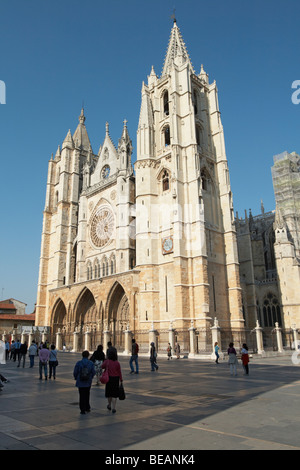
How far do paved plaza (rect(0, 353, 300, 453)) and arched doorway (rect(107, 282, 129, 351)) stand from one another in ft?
69.0

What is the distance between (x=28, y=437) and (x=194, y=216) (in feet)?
76.3

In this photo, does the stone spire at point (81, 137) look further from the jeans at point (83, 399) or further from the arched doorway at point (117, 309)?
the jeans at point (83, 399)

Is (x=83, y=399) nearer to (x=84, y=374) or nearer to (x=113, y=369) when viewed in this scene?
(x=84, y=374)

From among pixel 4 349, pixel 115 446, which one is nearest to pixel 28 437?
pixel 115 446

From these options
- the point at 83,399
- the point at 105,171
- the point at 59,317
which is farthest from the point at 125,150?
the point at 83,399

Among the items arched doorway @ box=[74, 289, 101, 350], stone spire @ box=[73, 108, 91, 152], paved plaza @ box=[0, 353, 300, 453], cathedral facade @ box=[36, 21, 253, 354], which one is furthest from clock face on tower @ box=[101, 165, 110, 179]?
paved plaza @ box=[0, 353, 300, 453]

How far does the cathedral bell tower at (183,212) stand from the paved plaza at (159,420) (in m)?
16.9

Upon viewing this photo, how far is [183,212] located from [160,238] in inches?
117

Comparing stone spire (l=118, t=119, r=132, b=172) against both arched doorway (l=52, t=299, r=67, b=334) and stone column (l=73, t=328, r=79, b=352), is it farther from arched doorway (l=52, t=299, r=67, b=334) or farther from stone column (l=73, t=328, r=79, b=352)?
arched doorway (l=52, t=299, r=67, b=334)

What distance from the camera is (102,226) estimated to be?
3541 centimetres

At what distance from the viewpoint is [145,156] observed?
30.7m

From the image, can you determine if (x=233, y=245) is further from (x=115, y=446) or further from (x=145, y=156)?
(x=115, y=446)

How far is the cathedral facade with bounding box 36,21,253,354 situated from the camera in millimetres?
25688

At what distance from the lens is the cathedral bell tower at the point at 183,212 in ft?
84.3
